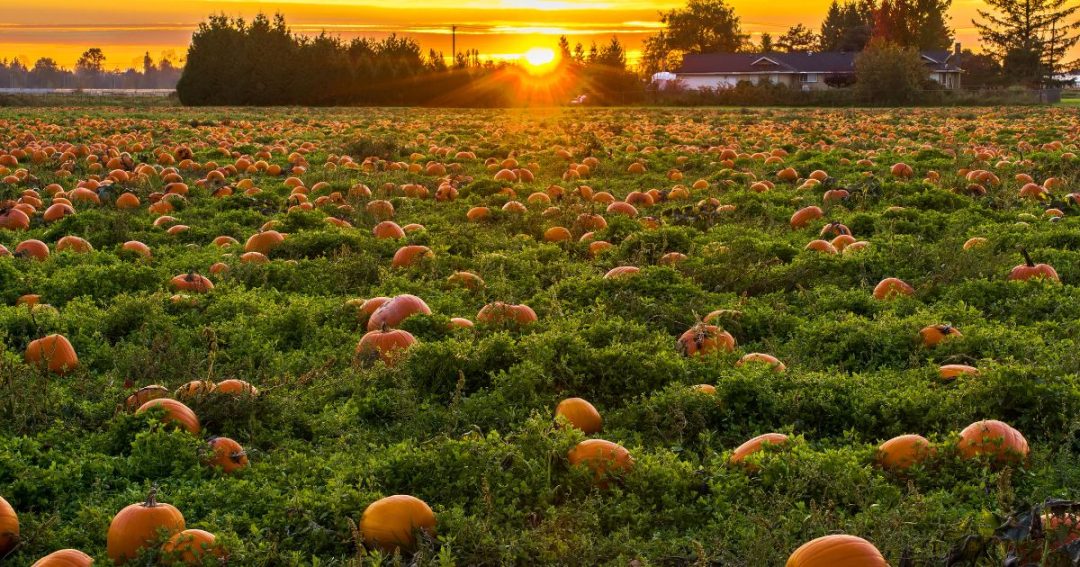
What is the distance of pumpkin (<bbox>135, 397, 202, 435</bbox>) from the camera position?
4.49m

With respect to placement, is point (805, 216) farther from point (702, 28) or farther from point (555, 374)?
point (702, 28)

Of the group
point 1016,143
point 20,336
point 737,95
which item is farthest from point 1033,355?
point 737,95

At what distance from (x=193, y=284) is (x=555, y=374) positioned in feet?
10.5

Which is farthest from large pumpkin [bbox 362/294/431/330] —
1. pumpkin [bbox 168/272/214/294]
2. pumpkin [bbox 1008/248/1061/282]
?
pumpkin [bbox 1008/248/1061/282]

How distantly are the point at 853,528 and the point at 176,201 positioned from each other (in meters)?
9.53

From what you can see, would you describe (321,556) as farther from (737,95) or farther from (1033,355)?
(737,95)

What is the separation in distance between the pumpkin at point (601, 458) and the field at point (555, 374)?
29 millimetres

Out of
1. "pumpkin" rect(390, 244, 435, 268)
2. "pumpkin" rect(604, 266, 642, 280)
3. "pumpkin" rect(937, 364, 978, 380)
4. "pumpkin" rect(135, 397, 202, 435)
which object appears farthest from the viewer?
"pumpkin" rect(390, 244, 435, 268)

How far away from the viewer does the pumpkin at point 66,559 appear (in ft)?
11.0

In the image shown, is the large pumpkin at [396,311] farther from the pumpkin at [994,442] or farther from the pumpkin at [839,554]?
the pumpkin at [839,554]

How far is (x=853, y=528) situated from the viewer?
11.6 ft

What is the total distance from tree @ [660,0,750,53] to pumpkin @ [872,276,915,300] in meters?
116

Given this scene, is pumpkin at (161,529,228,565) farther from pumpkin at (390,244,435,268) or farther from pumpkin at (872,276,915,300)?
pumpkin at (872,276,915,300)

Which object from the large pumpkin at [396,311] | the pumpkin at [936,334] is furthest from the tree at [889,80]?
the large pumpkin at [396,311]
